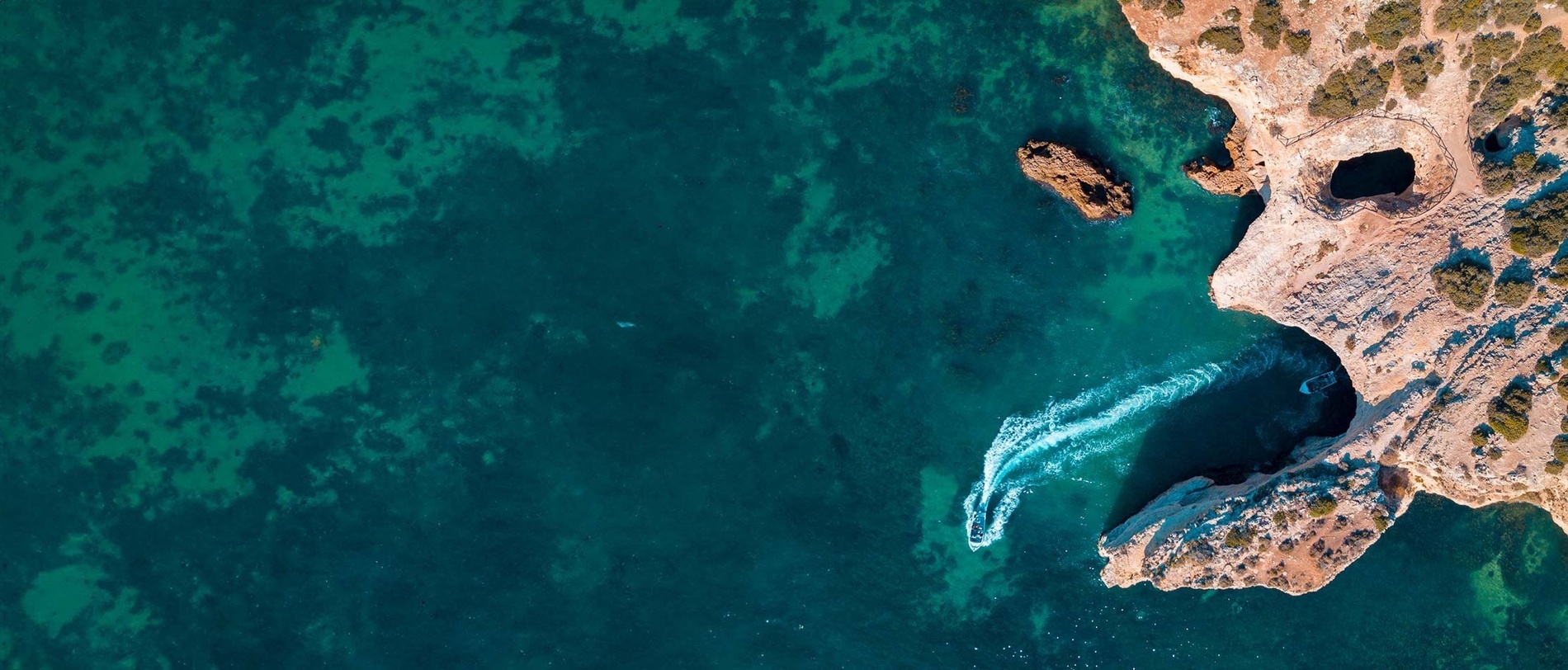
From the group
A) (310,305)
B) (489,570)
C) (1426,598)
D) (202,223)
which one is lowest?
(1426,598)

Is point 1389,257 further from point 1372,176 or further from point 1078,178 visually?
point 1078,178

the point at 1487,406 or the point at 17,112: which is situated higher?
the point at 17,112

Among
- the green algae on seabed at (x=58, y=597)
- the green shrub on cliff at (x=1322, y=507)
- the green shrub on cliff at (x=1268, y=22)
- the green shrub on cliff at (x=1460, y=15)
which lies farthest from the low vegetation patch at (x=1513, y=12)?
the green algae on seabed at (x=58, y=597)

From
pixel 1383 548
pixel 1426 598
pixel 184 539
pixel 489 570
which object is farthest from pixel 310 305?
pixel 1426 598

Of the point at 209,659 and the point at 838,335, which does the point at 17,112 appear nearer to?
the point at 209,659

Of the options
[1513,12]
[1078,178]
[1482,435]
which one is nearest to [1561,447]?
[1482,435]

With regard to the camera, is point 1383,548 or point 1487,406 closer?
point 1487,406

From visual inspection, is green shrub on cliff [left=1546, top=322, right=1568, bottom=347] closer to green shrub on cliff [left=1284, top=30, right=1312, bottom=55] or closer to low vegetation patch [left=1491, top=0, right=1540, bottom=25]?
low vegetation patch [left=1491, top=0, right=1540, bottom=25]

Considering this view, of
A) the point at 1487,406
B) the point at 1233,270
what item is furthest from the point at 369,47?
the point at 1487,406
